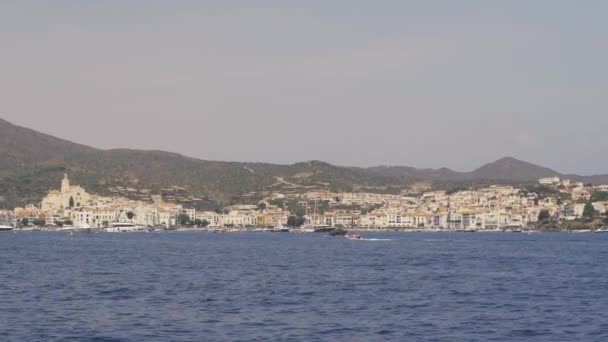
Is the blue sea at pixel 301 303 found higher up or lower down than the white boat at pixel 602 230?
lower down

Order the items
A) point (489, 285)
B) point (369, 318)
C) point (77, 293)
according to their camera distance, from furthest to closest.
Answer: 1. point (489, 285)
2. point (77, 293)
3. point (369, 318)

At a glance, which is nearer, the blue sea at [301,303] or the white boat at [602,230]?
the blue sea at [301,303]

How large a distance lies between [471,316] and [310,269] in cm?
2459

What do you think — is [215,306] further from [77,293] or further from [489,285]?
[489,285]

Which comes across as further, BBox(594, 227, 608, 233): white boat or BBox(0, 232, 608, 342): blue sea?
BBox(594, 227, 608, 233): white boat

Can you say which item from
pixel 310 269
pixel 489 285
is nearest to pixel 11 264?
pixel 310 269

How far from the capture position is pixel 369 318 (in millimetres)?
34219

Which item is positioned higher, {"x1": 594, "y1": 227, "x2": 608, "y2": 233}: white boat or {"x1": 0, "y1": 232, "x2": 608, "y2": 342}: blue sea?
{"x1": 594, "y1": 227, "x2": 608, "y2": 233}: white boat

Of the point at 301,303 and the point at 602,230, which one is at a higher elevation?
the point at 602,230

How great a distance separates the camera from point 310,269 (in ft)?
194

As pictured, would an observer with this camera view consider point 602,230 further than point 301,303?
Yes

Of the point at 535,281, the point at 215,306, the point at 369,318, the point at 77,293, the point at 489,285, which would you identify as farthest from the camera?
the point at 535,281

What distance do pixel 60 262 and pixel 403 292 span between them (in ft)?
98.6

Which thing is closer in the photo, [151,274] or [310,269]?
[151,274]
